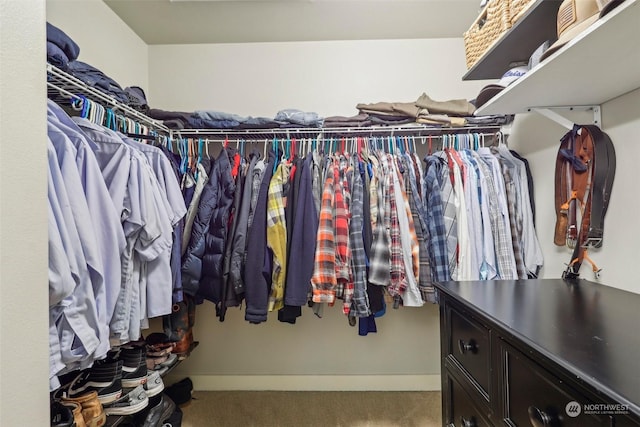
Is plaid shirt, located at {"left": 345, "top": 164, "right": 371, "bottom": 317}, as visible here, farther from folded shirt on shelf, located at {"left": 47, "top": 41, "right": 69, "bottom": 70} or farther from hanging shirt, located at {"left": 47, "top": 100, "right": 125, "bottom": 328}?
folded shirt on shelf, located at {"left": 47, "top": 41, "right": 69, "bottom": 70}

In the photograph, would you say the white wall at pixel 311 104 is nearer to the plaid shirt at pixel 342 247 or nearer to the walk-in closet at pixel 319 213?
the walk-in closet at pixel 319 213

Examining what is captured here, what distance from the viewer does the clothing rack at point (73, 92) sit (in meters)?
1.02

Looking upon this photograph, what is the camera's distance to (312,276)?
1.44 metres

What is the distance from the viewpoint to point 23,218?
22.0 inches

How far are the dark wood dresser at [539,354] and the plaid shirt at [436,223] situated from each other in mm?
396

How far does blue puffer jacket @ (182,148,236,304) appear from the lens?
58.2 inches

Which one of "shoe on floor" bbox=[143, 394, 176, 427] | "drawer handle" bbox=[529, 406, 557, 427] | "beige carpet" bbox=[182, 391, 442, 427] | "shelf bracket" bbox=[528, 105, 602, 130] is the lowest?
"beige carpet" bbox=[182, 391, 442, 427]

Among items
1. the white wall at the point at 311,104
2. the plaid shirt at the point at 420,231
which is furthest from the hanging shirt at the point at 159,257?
the plaid shirt at the point at 420,231

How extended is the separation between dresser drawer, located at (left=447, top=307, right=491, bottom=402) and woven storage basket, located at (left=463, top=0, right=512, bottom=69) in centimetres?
107

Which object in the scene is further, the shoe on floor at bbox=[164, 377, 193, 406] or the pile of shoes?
the shoe on floor at bbox=[164, 377, 193, 406]

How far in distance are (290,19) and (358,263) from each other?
1580 mm

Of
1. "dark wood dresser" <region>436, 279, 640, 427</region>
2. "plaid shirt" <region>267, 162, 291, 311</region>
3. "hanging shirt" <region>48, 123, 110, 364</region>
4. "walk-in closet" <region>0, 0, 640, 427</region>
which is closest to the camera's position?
"dark wood dresser" <region>436, 279, 640, 427</region>

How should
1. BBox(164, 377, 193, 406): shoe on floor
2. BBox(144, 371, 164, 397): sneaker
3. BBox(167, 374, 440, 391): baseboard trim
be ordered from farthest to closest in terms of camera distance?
1. BBox(167, 374, 440, 391): baseboard trim
2. BBox(164, 377, 193, 406): shoe on floor
3. BBox(144, 371, 164, 397): sneaker

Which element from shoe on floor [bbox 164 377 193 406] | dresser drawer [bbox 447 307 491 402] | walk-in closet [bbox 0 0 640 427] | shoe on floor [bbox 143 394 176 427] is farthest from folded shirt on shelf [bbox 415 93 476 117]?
shoe on floor [bbox 164 377 193 406]
